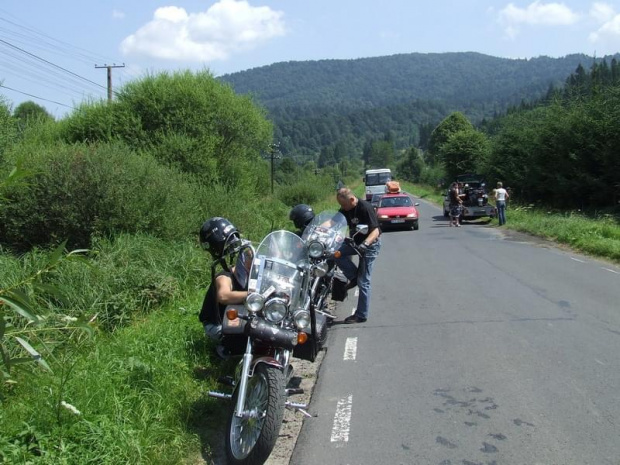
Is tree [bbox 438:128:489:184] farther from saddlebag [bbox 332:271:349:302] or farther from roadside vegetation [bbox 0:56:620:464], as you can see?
saddlebag [bbox 332:271:349:302]

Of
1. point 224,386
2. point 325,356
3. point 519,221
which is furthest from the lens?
point 519,221

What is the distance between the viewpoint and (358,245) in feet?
26.2

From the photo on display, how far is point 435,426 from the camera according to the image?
4.55 m

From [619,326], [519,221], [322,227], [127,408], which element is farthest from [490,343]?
[519,221]

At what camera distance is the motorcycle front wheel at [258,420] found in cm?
379

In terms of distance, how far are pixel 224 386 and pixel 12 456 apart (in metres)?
2.20

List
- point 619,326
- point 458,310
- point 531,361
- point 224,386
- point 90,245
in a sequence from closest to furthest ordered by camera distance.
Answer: point 224,386 < point 531,361 < point 619,326 < point 458,310 < point 90,245

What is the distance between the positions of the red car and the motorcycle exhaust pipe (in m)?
19.2

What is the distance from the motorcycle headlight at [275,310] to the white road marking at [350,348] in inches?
94.3

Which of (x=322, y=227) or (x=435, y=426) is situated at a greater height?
(x=322, y=227)

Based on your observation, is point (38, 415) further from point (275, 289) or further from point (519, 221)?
point (519, 221)

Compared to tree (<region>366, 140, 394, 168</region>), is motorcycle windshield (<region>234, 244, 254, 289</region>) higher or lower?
lower

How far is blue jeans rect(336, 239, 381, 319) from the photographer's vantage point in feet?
26.4

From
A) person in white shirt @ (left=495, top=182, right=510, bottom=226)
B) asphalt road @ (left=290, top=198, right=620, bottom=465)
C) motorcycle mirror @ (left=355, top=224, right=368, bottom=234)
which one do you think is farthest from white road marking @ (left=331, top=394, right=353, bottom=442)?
person in white shirt @ (left=495, top=182, right=510, bottom=226)
